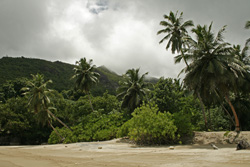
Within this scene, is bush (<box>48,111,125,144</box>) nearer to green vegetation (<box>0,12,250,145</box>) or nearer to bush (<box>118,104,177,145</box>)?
green vegetation (<box>0,12,250,145</box>)

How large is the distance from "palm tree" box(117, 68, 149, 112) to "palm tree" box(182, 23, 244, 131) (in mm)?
9730

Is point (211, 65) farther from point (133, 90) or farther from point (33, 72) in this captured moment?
point (33, 72)

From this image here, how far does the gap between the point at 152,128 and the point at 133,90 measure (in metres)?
13.1

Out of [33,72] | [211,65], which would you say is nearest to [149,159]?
[211,65]

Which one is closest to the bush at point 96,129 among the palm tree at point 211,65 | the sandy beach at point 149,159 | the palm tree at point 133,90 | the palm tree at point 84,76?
the palm tree at point 133,90

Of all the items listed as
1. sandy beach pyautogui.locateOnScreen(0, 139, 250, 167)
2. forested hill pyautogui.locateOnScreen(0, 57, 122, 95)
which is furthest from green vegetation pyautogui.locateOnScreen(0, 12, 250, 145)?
forested hill pyautogui.locateOnScreen(0, 57, 122, 95)

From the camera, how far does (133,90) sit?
2725 cm

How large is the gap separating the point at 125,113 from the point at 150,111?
12283 millimetres

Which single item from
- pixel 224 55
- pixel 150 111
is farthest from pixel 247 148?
pixel 224 55

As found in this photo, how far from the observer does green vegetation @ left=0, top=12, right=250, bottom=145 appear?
51.0ft

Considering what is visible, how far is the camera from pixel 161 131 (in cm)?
1412

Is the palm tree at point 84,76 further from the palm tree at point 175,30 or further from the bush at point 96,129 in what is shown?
the palm tree at point 175,30

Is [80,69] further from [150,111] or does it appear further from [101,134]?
[150,111]

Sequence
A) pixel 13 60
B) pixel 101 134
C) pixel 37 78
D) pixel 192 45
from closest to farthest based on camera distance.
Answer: pixel 192 45
pixel 101 134
pixel 37 78
pixel 13 60
